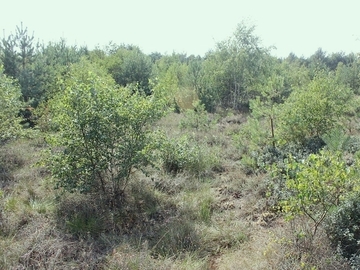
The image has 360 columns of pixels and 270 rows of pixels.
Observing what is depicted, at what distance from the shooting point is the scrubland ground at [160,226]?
349 cm

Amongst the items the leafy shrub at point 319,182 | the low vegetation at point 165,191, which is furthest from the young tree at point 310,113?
the leafy shrub at point 319,182

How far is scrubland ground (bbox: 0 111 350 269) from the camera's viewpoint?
3.49 metres

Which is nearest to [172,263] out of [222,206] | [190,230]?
[190,230]

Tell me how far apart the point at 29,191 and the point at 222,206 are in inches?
139

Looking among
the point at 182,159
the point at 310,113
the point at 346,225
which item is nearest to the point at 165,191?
the point at 182,159

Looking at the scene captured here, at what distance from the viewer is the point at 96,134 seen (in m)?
4.52

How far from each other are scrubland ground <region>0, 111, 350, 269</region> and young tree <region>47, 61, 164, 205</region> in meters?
0.54

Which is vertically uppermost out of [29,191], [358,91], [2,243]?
[358,91]

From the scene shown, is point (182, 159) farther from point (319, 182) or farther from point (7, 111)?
point (7, 111)

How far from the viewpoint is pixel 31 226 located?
4219 millimetres

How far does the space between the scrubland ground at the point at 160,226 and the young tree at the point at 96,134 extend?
54cm

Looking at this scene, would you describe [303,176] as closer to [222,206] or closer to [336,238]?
[336,238]

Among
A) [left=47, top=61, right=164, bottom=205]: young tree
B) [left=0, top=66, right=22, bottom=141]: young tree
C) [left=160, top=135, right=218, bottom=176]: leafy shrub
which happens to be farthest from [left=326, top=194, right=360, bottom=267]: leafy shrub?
[left=0, top=66, right=22, bottom=141]: young tree

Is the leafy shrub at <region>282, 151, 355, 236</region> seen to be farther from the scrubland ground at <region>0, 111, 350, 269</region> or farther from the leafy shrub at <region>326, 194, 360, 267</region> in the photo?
the scrubland ground at <region>0, 111, 350, 269</region>
